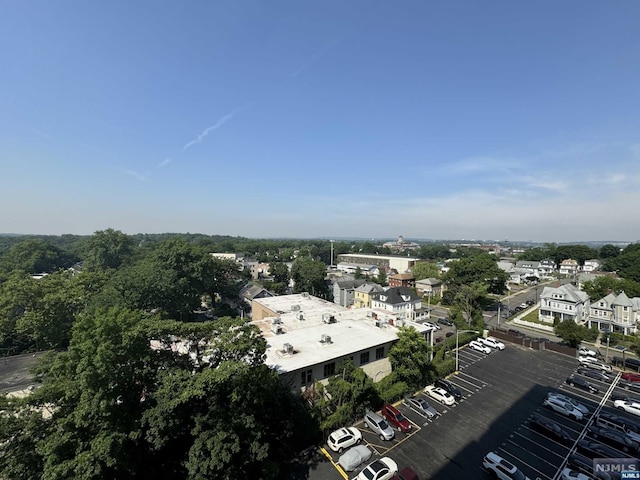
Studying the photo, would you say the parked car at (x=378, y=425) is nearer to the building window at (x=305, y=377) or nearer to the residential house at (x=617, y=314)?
the building window at (x=305, y=377)

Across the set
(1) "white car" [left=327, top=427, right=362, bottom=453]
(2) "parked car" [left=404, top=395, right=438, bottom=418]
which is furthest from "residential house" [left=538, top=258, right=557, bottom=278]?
(1) "white car" [left=327, top=427, right=362, bottom=453]

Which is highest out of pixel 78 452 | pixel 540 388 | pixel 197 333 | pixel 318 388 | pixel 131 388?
pixel 197 333

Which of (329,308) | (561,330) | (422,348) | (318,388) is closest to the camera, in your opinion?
(318,388)

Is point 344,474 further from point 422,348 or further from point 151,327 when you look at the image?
point 151,327

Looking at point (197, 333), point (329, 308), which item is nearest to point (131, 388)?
point (197, 333)

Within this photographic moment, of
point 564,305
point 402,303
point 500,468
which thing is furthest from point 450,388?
point 564,305

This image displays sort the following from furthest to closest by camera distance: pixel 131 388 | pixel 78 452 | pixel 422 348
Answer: pixel 422 348, pixel 131 388, pixel 78 452

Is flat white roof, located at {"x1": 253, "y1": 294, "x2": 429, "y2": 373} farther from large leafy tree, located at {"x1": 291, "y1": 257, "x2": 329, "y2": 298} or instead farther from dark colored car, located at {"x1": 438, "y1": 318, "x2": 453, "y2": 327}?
large leafy tree, located at {"x1": 291, "y1": 257, "x2": 329, "y2": 298}
